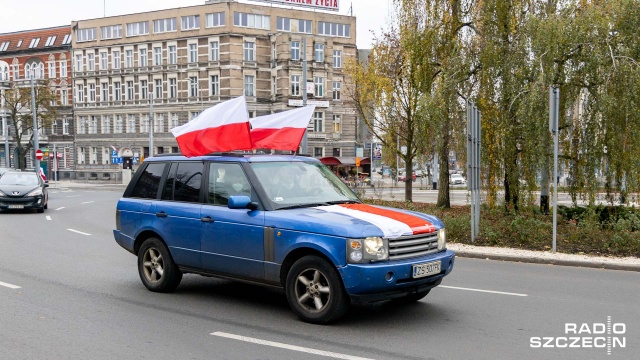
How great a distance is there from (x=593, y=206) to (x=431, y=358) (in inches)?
442

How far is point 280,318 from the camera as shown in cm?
720

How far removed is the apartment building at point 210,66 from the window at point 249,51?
0.33 feet

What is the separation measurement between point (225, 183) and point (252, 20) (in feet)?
193

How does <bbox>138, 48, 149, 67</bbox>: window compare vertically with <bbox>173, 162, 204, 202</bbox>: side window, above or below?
above

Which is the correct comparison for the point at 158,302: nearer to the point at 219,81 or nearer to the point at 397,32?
the point at 397,32

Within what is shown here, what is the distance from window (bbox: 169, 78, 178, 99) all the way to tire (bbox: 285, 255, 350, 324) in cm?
6228

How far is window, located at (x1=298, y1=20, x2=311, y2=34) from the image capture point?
65.4 meters

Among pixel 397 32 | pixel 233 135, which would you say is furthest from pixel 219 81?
pixel 233 135

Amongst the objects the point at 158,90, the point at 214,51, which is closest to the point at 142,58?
the point at 158,90

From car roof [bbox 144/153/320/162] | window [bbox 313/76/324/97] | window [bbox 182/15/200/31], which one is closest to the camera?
car roof [bbox 144/153/320/162]

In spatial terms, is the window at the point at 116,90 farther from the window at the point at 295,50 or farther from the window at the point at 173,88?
the window at the point at 295,50

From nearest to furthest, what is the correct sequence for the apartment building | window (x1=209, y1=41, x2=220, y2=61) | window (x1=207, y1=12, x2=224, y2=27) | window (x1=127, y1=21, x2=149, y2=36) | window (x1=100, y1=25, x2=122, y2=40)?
1. window (x1=207, y1=12, x2=224, y2=27)
2. the apartment building
3. window (x1=209, y1=41, x2=220, y2=61)
4. window (x1=127, y1=21, x2=149, y2=36)
5. window (x1=100, y1=25, x2=122, y2=40)

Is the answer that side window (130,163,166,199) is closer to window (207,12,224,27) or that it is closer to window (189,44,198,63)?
window (207,12,224,27)

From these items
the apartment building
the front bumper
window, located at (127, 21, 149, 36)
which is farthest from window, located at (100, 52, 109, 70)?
the front bumper
